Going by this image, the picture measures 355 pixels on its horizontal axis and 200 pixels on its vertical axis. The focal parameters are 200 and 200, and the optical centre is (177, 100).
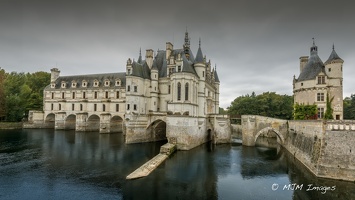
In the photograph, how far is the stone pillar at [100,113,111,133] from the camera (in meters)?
47.7

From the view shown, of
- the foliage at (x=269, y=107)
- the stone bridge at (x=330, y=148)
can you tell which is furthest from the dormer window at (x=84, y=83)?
the stone bridge at (x=330, y=148)

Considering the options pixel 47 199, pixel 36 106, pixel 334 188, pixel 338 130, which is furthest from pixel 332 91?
pixel 36 106

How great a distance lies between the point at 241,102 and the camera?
59906 mm

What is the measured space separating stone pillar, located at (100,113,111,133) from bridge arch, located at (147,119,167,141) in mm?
15852

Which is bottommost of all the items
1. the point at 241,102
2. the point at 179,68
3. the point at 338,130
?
the point at 338,130

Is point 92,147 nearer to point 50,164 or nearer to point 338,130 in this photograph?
point 50,164

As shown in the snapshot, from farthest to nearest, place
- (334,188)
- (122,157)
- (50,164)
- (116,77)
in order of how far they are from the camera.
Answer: (116,77) < (122,157) < (50,164) < (334,188)

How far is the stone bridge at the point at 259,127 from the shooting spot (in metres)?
31.0

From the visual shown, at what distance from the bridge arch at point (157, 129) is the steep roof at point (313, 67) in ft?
78.8

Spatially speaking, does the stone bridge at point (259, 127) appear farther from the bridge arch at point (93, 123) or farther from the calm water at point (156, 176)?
the bridge arch at point (93, 123)

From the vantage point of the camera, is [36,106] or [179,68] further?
[36,106]

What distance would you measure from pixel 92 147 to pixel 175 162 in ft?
51.0

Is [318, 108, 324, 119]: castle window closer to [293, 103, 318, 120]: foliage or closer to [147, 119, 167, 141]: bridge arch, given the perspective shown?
[293, 103, 318, 120]: foliage

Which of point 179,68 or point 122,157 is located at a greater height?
point 179,68
